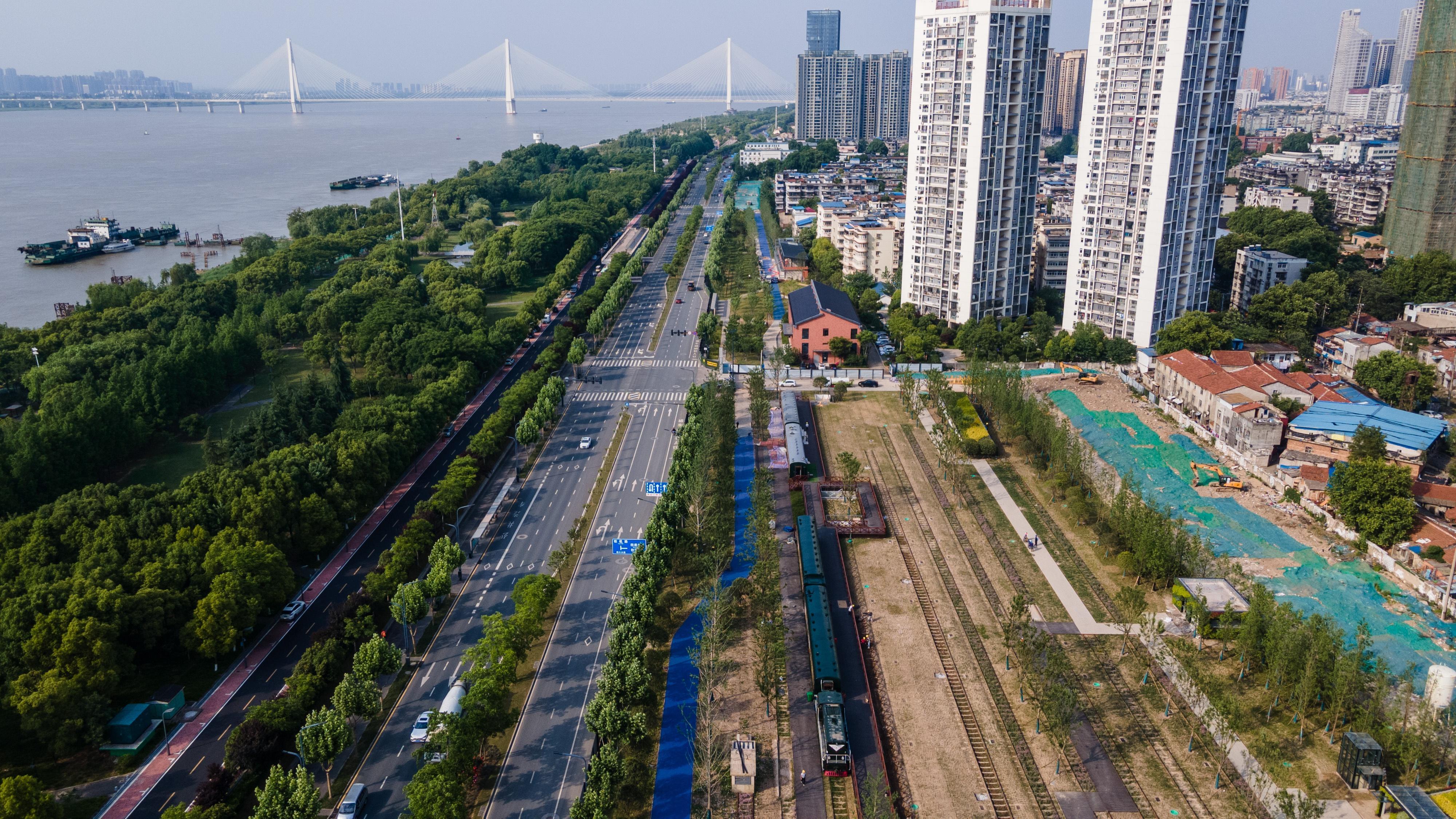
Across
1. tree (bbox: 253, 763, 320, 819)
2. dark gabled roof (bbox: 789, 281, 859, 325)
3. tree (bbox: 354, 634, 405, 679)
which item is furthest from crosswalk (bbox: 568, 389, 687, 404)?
tree (bbox: 253, 763, 320, 819)

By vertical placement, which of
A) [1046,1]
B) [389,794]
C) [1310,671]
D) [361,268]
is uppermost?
[1046,1]

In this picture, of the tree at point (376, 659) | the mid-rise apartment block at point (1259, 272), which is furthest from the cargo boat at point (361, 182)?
the tree at point (376, 659)

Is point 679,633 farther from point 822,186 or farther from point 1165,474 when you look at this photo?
point 822,186

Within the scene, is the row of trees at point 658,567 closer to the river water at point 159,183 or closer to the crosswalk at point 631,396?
the crosswalk at point 631,396

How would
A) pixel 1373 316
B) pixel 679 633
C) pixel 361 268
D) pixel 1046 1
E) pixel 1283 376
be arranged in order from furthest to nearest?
1. pixel 361 268
2. pixel 1373 316
3. pixel 1046 1
4. pixel 1283 376
5. pixel 679 633

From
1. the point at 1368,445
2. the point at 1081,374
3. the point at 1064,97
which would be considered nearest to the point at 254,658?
the point at 1368,445

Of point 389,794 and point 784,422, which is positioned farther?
point 784,422

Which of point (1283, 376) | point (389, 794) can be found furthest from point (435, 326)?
point (1283, 376)

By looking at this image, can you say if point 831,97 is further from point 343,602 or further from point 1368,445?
point 343,602
